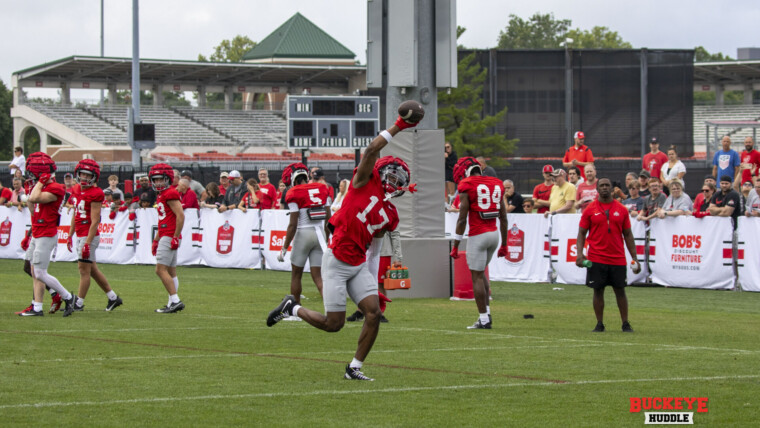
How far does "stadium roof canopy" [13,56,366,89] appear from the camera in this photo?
71.4 m

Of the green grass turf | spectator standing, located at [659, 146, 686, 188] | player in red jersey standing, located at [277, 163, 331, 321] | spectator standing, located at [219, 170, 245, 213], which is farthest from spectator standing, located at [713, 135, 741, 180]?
player in red jersey standing, located at [277, 163, 331, 321]

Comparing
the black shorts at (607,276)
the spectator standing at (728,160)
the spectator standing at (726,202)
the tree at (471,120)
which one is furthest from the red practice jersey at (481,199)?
the tree at (471,120)

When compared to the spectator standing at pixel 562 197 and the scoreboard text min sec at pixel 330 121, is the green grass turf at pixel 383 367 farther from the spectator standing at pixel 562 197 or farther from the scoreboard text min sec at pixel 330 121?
the scoreboard text min sec at pixel 330 121

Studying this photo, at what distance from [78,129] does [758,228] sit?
59.5 meters

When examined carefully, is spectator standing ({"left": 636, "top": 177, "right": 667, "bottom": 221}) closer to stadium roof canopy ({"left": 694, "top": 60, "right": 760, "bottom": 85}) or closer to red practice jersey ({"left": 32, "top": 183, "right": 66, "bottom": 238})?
red practice jersey ({"left": 32, "top": 183, "right": 66, "bottom": 238})

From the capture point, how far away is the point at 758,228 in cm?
1941

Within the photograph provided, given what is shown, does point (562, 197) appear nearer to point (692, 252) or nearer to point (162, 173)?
point (692, 252)

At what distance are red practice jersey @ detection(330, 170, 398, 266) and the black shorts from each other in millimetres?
4904

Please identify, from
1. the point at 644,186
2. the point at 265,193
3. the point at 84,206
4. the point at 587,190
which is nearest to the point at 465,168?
the point at 84,206

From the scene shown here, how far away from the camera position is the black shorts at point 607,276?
13.6 metres

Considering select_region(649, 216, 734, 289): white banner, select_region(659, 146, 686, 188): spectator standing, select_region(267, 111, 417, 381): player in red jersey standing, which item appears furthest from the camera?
select_region(659, 146, 686, 188): spectator standing

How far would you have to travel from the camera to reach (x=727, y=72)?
79.9m

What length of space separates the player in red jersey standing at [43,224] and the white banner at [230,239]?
1100 cm

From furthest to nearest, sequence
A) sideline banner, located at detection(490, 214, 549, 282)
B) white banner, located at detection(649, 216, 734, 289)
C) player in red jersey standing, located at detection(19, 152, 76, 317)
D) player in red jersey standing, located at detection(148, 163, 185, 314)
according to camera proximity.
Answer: sideline banner, located at detection(490, 214, 549, 282), white banner, located at detection(649, 216, 734, 289), player in red jersey standing, located at detection(148, 163, 185, 314), player in red jersey standing, located at detection(19, 152, 76, 317)
